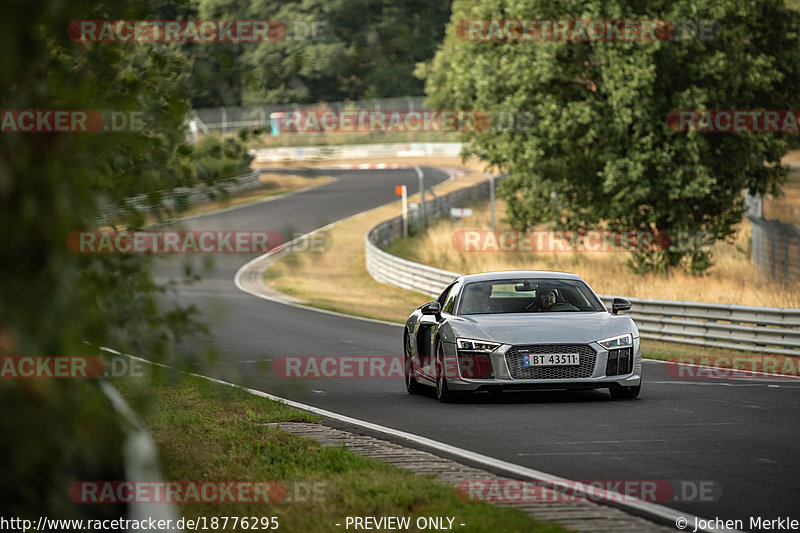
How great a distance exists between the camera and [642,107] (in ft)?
103

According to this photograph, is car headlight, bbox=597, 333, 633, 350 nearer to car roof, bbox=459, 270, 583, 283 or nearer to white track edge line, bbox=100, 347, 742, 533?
car roof, bbox=459, 270, 583, 283

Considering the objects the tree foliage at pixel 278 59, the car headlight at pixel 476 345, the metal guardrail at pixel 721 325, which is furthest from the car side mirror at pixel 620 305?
the metal guardrail at pixel 721 325

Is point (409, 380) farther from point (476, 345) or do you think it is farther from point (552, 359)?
point (552, 359)

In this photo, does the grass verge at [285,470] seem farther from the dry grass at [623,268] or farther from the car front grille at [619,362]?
the dry grass at [623,268]

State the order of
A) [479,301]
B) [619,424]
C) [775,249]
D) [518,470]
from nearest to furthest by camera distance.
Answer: [518,470], [619,424], [479,301], [775,249]

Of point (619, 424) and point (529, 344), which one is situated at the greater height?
point (529, 344)

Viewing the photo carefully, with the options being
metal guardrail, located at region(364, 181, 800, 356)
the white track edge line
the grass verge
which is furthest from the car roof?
metal guardrail, located at region(364, 181, 800, 356)

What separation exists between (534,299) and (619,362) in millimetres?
1553

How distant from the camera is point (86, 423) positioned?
4.43 m

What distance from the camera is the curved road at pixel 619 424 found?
24.4 feet

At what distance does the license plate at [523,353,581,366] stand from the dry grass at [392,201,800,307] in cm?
1270

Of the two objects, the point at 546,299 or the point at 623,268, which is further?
the point at 623,268

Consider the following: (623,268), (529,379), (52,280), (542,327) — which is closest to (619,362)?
(542,327)

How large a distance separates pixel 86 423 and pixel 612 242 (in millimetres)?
31054
